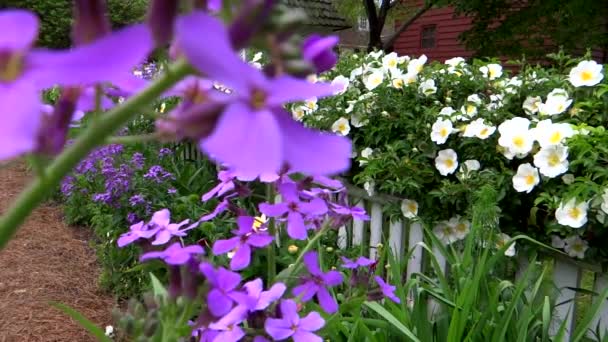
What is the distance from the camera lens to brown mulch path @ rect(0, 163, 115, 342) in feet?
11.4

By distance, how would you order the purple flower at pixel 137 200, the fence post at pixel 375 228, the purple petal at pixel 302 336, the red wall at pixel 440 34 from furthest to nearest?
the red wall at pixel 440 34 → the purple flower at pixel 137 200 → the fence post at pixel 375 228 → the purple petal at pixel 302 336

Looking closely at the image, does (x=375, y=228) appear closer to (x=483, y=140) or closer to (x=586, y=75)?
(x=483, y=140)

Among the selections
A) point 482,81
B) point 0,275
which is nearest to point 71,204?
point 0,275

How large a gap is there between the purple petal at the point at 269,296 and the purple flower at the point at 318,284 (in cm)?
7

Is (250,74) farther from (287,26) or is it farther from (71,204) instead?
(71,204)

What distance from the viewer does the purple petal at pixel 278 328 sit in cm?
95

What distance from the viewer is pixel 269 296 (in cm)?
99

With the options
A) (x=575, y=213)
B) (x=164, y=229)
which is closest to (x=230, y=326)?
(x=164, y=229)

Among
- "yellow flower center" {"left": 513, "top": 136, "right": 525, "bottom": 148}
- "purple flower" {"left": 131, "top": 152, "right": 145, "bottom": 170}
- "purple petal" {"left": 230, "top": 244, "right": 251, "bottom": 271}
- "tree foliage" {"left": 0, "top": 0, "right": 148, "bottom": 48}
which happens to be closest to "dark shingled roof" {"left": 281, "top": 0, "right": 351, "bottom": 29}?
"tree foliage" {"left": 0, "top": 0, "right": 148, "bottom": 48}

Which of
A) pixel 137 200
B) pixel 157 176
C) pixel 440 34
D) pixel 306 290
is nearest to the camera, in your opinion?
pixel 306 290

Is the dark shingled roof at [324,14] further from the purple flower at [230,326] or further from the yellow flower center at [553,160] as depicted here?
the purple flower at [230,326]

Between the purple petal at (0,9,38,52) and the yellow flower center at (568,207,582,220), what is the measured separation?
229cm

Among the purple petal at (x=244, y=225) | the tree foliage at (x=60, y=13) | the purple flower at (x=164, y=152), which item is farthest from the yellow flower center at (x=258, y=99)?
the tree foliage at (x=60, y=13)

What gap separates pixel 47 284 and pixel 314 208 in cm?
360
